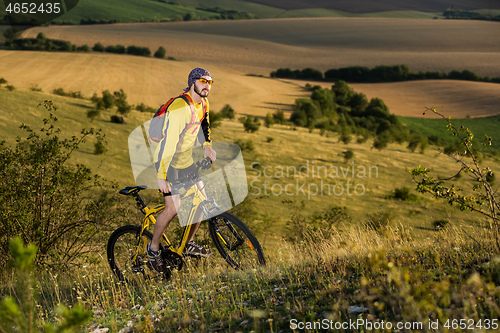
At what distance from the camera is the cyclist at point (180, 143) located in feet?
18.7

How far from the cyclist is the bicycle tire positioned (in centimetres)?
26

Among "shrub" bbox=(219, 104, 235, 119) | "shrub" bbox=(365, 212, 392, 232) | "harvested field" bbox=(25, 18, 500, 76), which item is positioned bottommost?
"shrub" bbox=(365, 212, 392, 232)

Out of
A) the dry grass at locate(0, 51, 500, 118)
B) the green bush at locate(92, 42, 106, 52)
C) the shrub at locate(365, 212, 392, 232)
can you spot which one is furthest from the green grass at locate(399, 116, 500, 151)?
the green bush at locate(92, 42, 106, 52)

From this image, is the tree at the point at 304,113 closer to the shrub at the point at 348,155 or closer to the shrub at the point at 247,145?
the shrub at the point at 348,155

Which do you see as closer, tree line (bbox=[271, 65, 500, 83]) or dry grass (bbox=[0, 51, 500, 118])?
dry grass (bbox=[0, 51, 500, 118])

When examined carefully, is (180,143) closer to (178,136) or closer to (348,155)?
(178,136)

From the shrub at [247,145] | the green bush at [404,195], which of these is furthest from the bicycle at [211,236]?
the shrub at [247,145]

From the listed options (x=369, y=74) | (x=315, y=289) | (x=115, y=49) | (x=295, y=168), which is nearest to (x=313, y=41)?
(x=369, y=74)

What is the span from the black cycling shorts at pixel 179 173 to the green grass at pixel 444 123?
75.1 m

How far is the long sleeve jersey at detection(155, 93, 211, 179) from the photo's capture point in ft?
18.7

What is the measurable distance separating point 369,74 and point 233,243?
126 metres

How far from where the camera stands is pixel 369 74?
410ft

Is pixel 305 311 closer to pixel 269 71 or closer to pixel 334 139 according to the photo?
pixel 334 139

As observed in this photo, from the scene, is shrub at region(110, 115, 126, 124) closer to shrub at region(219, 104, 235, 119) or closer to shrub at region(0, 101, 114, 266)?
shrub at region(219, 104, 235, 119)
